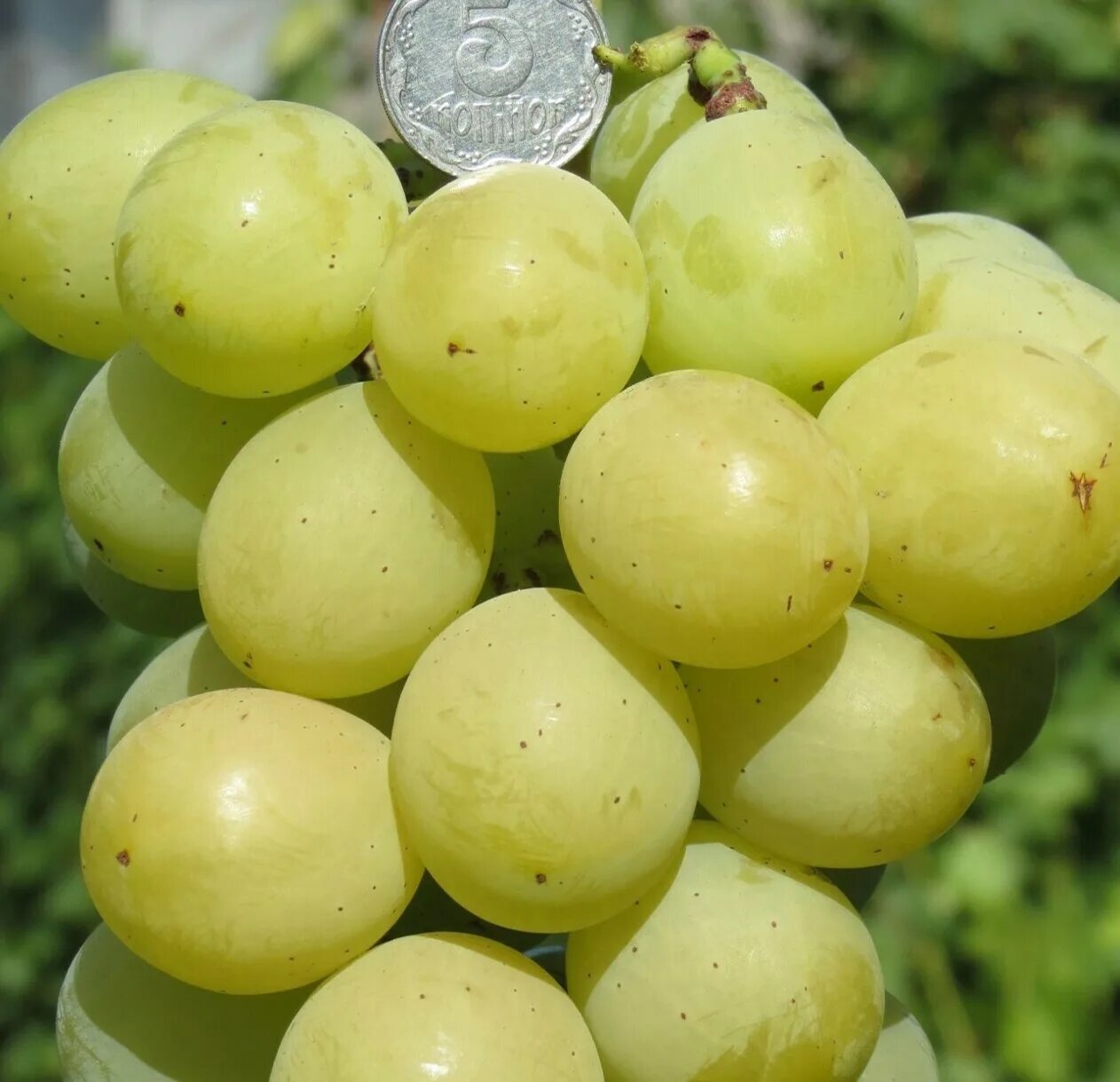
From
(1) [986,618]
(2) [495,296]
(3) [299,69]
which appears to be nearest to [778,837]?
(1) [986,618]

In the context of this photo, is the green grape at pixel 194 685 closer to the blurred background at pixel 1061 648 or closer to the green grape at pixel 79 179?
the green grape at pixel 79 179

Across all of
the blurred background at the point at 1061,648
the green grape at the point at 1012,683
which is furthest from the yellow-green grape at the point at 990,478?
the blurred background at the point at 1061,648

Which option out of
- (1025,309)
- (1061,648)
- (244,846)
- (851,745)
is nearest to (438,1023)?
(244,846)

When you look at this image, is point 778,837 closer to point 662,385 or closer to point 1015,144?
point 662,385

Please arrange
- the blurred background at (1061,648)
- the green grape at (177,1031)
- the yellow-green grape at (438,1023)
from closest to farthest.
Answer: the yellow-green grape at (438,1023) < the green grape at (177,1031) < the blurred background at (1061,648)

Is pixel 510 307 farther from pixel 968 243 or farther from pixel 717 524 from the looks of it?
pixel 968 243

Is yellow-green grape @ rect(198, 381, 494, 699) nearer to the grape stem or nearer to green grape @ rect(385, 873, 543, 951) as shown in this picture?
green grape @ rect(385, 873, 543, 951)

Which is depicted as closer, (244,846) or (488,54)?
(244,846)
